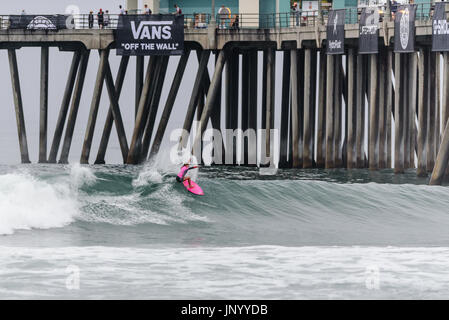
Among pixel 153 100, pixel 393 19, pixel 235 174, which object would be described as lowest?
pixel 235 174

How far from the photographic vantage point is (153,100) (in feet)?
173

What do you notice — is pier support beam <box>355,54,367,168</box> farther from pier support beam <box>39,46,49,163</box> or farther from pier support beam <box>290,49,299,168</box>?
pier support beam <box>39,46,49,163</box>

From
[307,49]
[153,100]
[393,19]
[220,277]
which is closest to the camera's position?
[220,277]

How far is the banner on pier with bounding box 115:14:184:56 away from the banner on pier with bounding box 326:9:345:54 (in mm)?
7931

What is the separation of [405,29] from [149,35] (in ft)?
46.6

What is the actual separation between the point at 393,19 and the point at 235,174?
11.1 meters

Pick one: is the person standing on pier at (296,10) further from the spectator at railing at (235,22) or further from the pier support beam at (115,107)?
the pier support beam at (115,107)

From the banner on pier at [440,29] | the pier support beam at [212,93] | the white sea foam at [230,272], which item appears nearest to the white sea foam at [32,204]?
the white sea foam at [230,272]

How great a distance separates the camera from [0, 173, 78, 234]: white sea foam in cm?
2795

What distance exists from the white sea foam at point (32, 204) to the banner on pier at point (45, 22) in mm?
19914

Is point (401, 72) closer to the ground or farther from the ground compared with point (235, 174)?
farther from the ground

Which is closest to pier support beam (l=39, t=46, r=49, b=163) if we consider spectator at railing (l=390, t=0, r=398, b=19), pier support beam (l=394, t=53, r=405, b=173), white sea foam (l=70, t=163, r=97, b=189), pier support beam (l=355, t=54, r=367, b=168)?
pier support beam (l=355, t=54, r=367, b=168)
